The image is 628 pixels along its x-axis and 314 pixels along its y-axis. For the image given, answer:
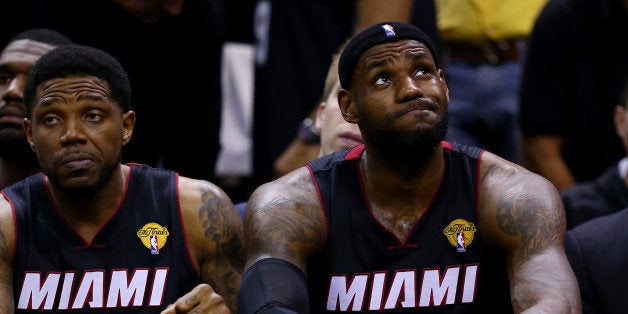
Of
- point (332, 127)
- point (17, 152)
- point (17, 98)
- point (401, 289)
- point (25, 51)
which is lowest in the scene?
point (401, 289)

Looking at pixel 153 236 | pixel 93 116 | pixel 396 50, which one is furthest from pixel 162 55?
pixel 396 50

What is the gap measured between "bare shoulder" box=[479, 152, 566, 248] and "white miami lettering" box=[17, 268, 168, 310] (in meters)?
1.16

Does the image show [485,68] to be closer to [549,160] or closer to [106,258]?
[549,160]

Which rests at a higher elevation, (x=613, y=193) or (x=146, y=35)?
(x=146, y=35)

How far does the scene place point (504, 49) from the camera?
21.5ft

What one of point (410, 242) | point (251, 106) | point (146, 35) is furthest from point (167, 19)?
point (410, 242)

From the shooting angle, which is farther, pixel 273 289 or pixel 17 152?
Result: pixel 17 152

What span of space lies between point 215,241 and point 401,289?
692mm

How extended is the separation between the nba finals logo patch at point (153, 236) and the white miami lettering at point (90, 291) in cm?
11

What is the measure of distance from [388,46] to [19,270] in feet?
4.96

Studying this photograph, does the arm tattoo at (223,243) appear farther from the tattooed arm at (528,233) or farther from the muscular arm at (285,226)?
the tattooed arm at (528,233)

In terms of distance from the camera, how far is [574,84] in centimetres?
648

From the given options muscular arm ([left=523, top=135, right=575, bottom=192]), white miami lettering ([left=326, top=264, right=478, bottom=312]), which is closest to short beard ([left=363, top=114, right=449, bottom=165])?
white miami lettering ([left=326, top=264, right=478, bottom=312])

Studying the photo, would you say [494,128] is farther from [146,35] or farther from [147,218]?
[147,218]
